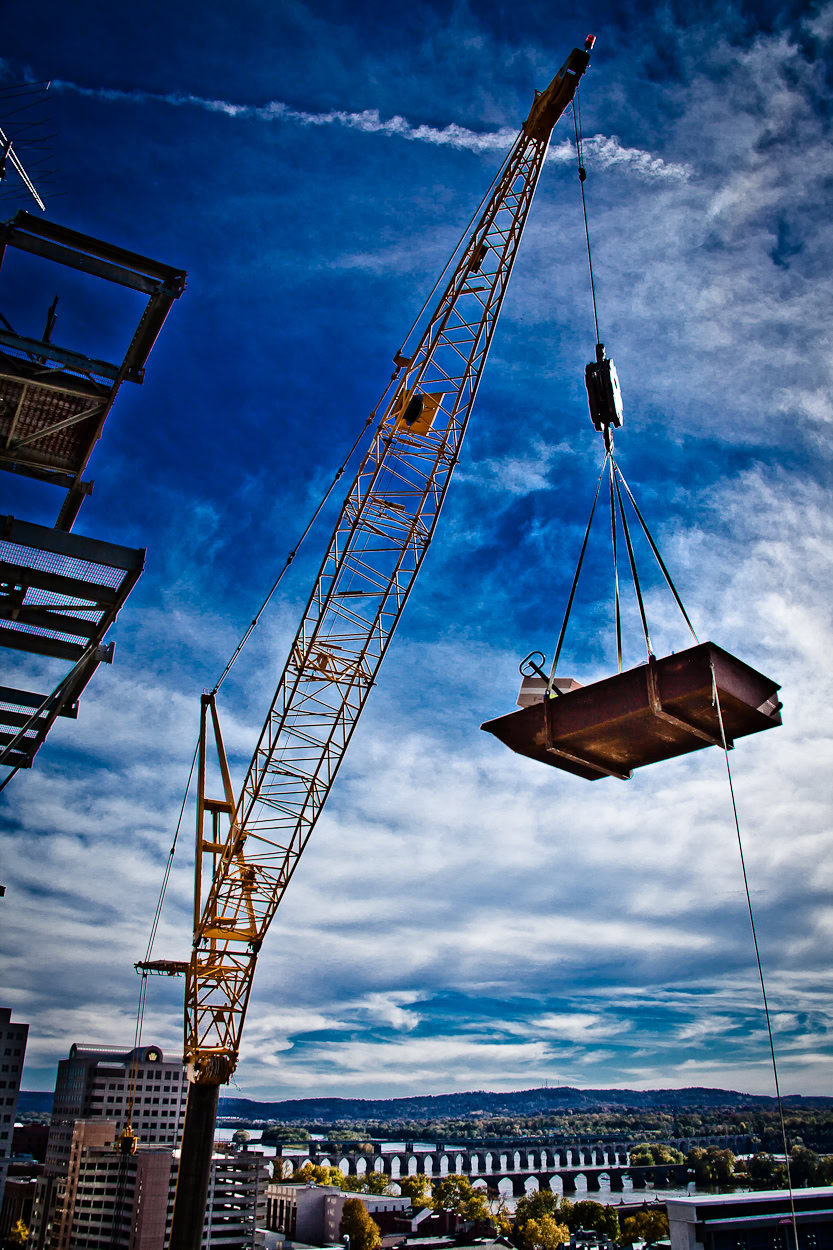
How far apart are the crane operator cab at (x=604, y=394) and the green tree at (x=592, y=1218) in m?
86.6

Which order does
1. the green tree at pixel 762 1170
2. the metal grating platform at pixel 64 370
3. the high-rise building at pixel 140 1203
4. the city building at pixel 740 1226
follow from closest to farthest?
the metal grating platform at pixel 64 370 < the city building at pixel 740 1226 < the high-rise building at pixel 140 1203 < the green tree at pixel 762 1170

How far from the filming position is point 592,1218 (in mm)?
83000

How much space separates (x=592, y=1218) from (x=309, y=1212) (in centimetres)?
3067

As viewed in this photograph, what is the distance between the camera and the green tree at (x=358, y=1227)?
262 ft

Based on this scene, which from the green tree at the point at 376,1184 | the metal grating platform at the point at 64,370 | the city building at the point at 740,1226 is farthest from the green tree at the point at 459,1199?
the metal grating platform at the point at 64,370

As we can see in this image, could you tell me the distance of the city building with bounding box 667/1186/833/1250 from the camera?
50.3 meters

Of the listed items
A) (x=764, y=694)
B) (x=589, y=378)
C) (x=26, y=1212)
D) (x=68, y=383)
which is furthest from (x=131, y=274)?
(x=26, y=1212)

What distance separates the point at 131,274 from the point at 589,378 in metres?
11.9

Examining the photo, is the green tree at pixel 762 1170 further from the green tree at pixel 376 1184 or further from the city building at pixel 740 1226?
the city building at pixel 740 1226

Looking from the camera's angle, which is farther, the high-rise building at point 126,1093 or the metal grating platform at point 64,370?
the high-rise building at point 126,1093

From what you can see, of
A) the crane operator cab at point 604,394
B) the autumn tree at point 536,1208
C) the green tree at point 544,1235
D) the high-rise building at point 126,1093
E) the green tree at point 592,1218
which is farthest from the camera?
the high-rise building at point 126,1093

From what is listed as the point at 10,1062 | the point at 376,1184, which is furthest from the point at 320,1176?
the point at 10,1062

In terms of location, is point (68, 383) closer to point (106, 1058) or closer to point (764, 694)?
point (764, 694)

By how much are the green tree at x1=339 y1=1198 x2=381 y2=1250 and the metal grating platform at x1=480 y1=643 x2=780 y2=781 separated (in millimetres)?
85549
